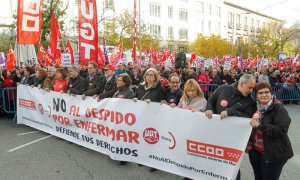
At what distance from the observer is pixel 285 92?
13219 millimetres

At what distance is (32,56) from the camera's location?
14.5 meters

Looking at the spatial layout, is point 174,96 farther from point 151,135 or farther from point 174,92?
point 151,135

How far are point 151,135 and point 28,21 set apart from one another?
5.87m

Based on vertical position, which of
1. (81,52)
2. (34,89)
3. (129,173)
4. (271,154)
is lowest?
(129,173)

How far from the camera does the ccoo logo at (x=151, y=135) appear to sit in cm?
465

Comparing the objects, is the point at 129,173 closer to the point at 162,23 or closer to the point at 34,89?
the point at 34,89

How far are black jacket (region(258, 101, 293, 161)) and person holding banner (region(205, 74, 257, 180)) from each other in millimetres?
458

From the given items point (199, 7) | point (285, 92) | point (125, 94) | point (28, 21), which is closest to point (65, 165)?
point (125, 94)

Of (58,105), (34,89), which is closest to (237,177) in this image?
(58,105)

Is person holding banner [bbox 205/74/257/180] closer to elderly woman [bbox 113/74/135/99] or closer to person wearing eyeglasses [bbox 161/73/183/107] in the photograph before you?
person wearing eyeglasses [bbox 161/73/183/107]

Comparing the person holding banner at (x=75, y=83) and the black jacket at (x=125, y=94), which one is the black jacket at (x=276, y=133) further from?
the person holding banner at (x=75, y=83)

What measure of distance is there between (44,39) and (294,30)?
41.5m

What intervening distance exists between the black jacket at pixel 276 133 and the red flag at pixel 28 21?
7292 mm

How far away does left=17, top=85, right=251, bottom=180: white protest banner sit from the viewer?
383cm
